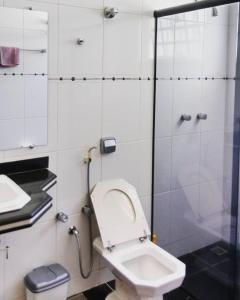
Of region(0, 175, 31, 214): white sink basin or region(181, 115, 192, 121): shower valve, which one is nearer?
region(0, 175, 31, 214): white sink basin

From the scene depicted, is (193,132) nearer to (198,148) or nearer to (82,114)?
(198,148)

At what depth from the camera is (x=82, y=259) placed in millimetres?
2395

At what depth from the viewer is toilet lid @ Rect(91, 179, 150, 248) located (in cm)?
223

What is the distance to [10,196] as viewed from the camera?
70.9 inches

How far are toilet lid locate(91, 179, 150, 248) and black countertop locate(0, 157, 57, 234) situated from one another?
1.19 feet

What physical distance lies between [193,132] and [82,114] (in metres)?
0.86

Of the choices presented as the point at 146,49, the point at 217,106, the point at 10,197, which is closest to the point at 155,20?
the point at 146,49

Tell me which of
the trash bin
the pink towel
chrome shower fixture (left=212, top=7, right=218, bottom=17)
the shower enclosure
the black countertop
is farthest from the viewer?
the shower enclosure

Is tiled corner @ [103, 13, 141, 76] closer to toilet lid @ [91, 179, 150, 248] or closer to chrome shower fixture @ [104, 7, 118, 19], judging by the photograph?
chrome shower fixture @ [104, 7, 118, 19]

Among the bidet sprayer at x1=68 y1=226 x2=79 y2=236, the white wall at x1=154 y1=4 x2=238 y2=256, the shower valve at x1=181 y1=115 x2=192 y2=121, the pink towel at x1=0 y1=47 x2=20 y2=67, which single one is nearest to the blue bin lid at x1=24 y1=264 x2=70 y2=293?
the bidet sprayer at x1=68 y1=226 x2=79 y2=236

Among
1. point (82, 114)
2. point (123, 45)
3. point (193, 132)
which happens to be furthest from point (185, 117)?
point (82, 114)

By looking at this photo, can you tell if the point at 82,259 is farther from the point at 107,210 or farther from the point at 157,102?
the point at 157,102

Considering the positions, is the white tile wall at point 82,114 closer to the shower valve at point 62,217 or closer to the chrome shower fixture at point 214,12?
the shower valve at point 62,217

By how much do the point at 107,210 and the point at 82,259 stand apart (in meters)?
0.39
